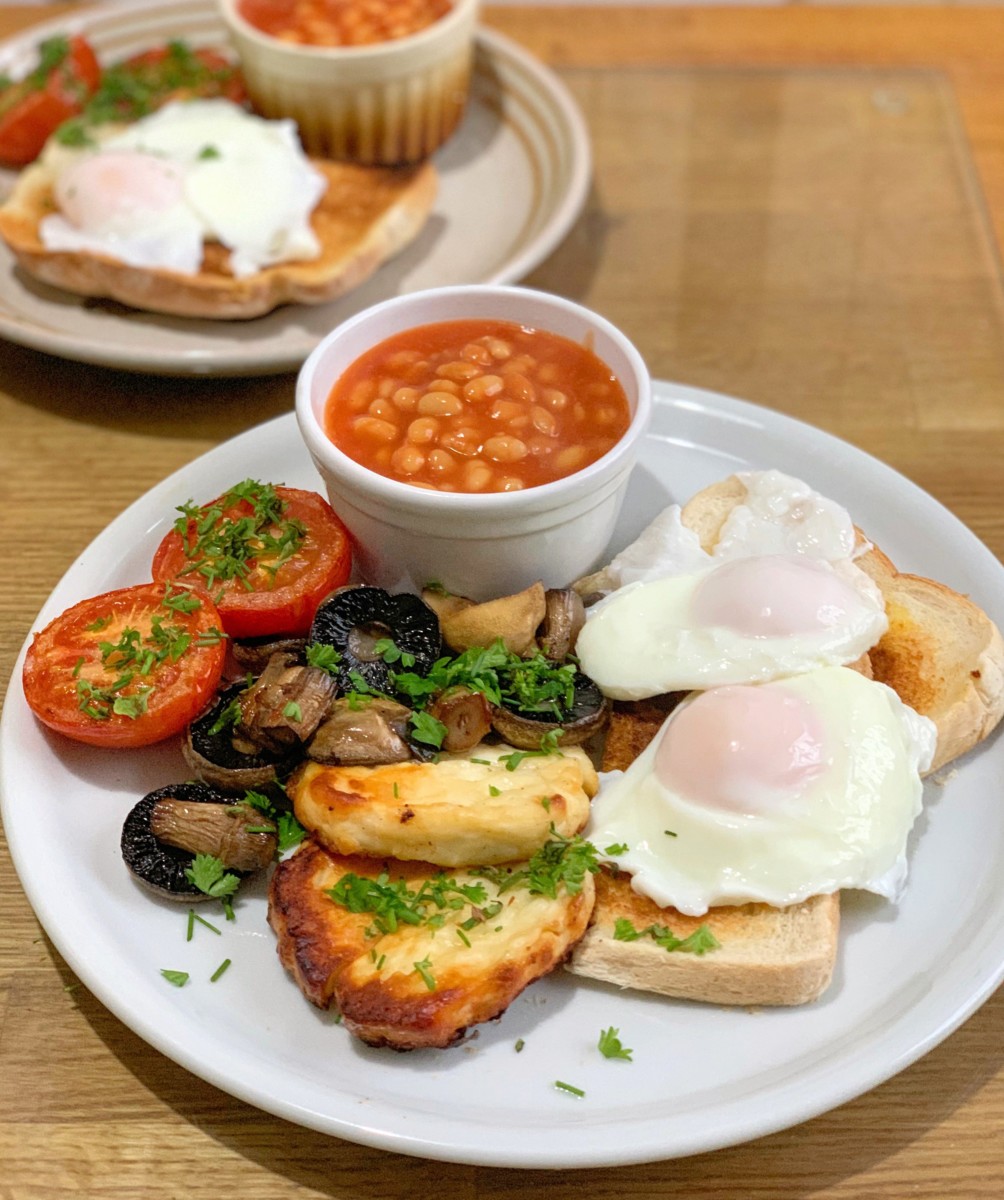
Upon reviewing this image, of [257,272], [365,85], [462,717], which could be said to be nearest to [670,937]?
[462,717]

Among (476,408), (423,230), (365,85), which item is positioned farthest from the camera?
(423,230)

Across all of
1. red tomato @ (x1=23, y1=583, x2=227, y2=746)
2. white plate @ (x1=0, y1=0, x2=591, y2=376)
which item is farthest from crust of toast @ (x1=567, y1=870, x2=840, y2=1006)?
white plate @ (x1=0, y1=0, x2=591, y2=376)

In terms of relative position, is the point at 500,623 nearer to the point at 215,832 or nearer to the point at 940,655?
the point at 215,832

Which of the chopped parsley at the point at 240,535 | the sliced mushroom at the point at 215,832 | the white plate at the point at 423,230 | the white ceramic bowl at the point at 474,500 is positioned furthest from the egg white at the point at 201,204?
the sliced mushroom at the point at 215,832

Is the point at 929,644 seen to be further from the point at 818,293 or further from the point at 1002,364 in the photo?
the point at 818,293

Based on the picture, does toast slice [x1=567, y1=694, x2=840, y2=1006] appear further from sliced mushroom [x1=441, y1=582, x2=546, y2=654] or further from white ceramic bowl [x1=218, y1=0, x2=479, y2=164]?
white ceramic bowl [x1=218, y1=0, x2=479, y2=164]

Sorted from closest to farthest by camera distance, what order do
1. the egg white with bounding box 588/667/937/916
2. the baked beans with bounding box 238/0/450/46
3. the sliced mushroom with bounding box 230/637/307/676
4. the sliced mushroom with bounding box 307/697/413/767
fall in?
the egg white with bounding box 588/667/937/916, the sliced mushroom with bounding box 307/697/413/767, the sliced mushroom with bounding box 230/637/307/676, the baked beans with bounding box 238/0/450/46
